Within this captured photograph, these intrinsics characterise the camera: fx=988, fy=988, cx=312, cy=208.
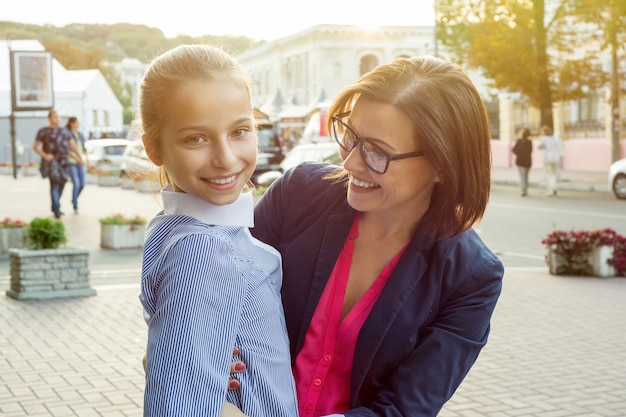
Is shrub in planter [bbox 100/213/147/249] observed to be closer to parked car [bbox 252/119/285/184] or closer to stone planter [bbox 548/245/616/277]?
stone planter [bbox 548/245/616/277]

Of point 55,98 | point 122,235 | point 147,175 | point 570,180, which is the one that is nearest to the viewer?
point 147,175

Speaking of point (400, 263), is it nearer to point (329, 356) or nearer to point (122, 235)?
point (329, 356)

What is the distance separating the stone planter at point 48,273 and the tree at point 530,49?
2117 centimetres

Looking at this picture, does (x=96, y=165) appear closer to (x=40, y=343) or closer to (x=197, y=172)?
(x=40, y=343)

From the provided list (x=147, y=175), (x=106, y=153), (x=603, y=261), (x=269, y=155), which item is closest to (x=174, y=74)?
(x=147, y=175)

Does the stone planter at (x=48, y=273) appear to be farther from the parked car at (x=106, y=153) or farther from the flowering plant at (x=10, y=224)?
the parked car at (x=106, y=153)

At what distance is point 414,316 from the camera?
8.05ft

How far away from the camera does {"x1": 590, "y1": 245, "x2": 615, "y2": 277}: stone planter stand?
39.8 ft

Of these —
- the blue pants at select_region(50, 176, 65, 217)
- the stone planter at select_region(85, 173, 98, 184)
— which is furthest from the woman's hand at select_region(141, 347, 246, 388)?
the stone planter at select_region(85, 173, 98, 184)

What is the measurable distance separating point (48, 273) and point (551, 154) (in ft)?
56.1

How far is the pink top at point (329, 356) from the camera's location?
247 centimetres

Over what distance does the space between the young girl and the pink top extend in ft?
0.78

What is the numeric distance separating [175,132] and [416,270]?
2.45 ft

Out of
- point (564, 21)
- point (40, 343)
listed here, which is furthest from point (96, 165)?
point (40, 343)
